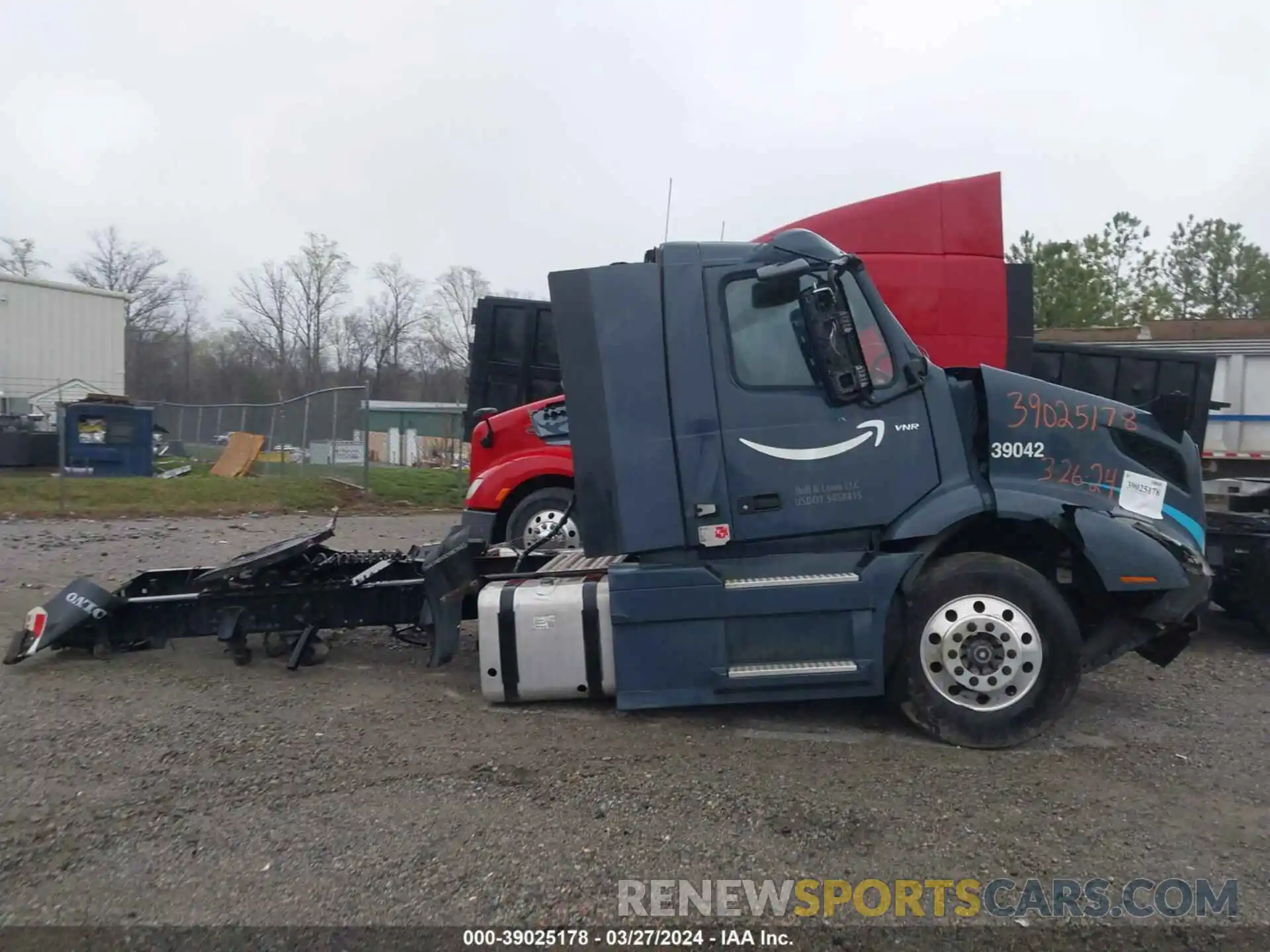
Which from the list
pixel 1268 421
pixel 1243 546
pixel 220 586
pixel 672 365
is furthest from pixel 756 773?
pixel 1268 421

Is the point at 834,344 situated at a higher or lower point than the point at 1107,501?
higher

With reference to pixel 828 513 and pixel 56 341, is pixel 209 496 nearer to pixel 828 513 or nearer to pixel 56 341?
pixel 828 513

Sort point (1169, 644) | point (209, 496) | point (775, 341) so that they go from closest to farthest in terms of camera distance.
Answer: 1. point (775, 341)
2. point (1169, 644)
3. point (209, 496)

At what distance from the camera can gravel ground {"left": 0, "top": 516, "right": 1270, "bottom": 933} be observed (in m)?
3.82

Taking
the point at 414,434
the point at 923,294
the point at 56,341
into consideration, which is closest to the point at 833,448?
the point at 923,294

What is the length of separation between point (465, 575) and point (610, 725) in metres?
1.50

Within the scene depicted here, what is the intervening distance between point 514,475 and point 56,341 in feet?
104

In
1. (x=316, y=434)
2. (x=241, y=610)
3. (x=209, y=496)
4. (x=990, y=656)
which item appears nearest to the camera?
(x=990, y=656)

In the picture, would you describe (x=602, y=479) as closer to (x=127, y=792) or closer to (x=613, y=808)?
(x=613, y=808)

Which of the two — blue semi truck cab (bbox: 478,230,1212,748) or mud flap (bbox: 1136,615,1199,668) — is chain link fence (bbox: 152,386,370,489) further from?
mud flap (bbox: 1136,615,1199,668)

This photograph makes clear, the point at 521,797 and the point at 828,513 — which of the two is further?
the point at 828,513

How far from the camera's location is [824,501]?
5531 mm

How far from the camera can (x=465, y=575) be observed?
655 cm

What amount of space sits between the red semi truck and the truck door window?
156cm
